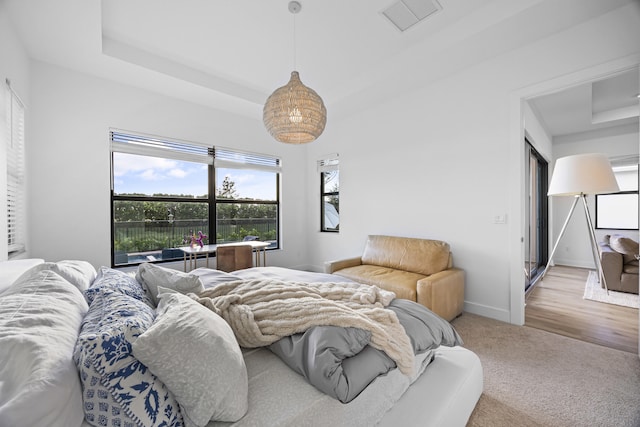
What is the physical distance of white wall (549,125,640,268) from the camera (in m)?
4.67

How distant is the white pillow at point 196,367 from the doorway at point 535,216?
3979mm

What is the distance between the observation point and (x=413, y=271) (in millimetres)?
3143

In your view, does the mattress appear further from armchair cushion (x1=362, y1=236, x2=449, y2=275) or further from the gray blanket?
armchair cushion (x1=362, y1=236, x2=449, y2=275)

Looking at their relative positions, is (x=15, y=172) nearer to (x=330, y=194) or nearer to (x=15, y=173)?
(x=15, y=173)

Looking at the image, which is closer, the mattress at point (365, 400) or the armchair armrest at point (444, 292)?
the mattress at point (365, 400)

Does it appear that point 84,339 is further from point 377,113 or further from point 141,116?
point 377,113

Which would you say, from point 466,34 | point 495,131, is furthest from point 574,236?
point 466,34

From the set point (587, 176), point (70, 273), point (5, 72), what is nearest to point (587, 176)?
point (587, 176)

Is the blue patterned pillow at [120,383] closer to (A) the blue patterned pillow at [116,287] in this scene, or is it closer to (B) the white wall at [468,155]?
(A) the blue patterned pillow at [116,287]

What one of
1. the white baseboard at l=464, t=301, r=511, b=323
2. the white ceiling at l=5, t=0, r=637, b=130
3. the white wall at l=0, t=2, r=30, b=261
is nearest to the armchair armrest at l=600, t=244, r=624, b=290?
the white baseboard at l=464, t=301, r=511, b=323

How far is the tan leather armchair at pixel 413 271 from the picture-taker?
2580mm

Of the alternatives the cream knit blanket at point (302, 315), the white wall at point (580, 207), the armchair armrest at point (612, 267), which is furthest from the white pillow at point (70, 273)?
the white wall at point (580, 207)

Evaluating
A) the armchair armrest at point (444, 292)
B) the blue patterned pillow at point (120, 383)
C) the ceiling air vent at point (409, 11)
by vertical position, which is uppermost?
the ceiling air vent at point (409, 11)

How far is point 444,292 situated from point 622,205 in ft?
15.8
